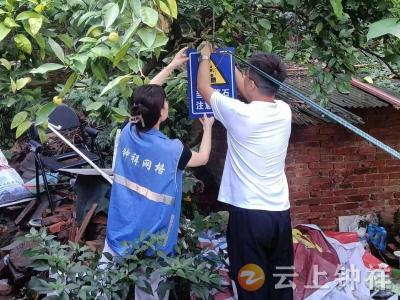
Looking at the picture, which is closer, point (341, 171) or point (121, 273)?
point (121, 273)

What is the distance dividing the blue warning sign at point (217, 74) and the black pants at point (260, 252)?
0.61 meters

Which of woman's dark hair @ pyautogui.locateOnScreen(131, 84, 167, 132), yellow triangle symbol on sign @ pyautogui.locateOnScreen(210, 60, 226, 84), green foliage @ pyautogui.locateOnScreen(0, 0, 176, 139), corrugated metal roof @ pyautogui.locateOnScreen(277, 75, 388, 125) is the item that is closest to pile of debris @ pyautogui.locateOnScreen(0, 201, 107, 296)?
woman's dark hair @ pyautogui.locateOnScreen(131, 84, 167, 132)

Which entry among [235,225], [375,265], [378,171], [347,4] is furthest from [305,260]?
[378,171]

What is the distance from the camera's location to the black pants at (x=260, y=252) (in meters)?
2.64

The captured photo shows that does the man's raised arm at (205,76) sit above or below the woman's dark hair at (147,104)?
above

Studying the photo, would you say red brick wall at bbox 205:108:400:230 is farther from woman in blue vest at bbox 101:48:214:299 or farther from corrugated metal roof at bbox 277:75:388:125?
woman in blue vest at bbox 101:48:214:299

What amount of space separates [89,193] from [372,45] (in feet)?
8.36

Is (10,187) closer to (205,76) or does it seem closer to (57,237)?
(57,237)

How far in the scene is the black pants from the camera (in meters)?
2.64

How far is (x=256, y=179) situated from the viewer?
260 cm

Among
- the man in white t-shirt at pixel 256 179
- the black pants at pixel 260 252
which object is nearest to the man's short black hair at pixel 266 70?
the man in white t-shirt at pixel 256 179

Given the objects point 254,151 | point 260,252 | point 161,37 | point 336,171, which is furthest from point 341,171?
point 161,37

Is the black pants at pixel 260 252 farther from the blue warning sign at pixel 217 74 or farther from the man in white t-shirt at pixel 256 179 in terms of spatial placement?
the blue warning sign at pixel 217 74

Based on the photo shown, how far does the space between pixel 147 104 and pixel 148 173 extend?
14.5 inches
